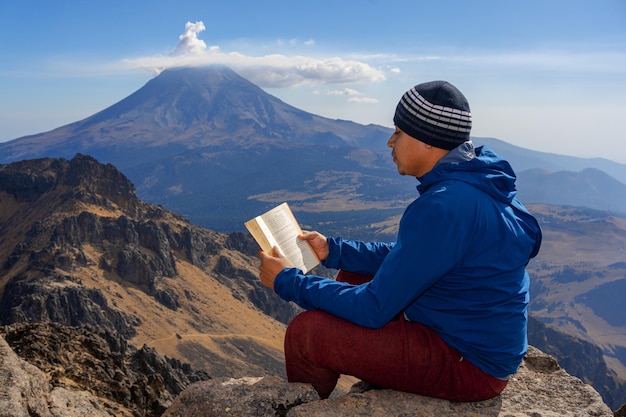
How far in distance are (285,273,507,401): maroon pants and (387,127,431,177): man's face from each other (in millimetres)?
1383

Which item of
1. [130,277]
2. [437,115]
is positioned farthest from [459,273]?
[130,277]

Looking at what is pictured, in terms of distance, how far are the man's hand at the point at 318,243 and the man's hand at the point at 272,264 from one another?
0.73 metres

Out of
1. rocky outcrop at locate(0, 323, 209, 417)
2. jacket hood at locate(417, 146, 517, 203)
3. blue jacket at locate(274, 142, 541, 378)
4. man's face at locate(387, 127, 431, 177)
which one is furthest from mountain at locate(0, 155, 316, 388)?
jacket hood at locate(417, 146, 517, 203)

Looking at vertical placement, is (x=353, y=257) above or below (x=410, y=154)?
below

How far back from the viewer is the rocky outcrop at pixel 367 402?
4.93m

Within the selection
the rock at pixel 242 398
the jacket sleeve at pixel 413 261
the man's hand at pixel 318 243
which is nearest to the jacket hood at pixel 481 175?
the jacket sleeve at pixel 413 261

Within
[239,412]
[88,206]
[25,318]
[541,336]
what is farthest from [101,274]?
[541,336]

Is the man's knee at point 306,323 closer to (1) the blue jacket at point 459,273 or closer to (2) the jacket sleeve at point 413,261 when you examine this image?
(1) the blue jacket at point 459,273

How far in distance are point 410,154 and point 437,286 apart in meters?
1.18

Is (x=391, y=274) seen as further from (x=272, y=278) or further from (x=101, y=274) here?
(x=101, y=274)

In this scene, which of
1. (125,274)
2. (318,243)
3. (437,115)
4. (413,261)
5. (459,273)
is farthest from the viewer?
(125,274)

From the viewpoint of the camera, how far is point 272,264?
201 inches

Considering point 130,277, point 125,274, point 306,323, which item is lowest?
point 130,277

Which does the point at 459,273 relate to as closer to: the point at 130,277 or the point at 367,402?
the point at 367,402
